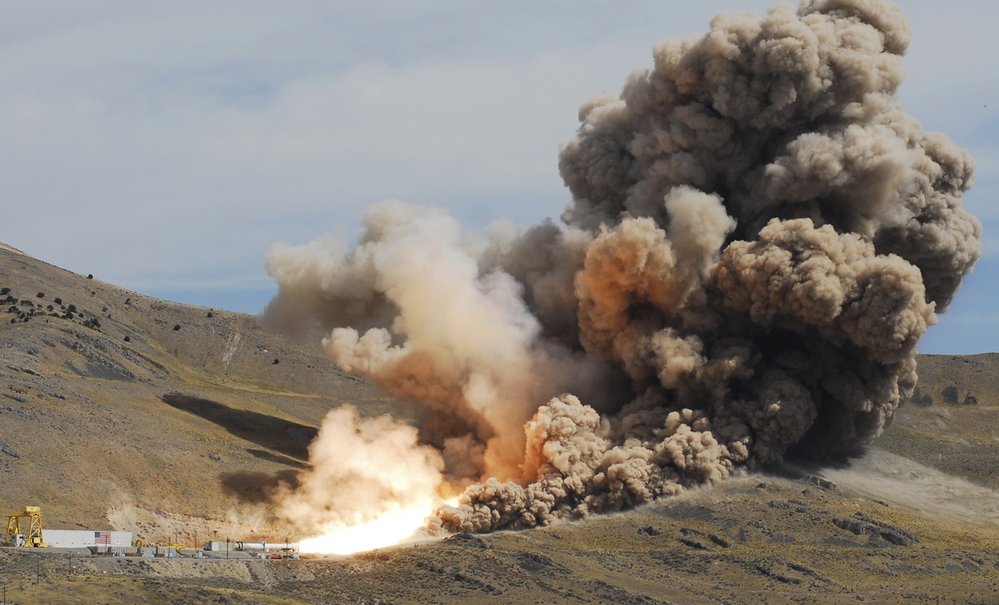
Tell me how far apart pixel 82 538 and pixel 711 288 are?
37.9m

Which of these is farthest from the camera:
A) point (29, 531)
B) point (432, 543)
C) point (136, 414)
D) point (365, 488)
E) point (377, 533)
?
point (136, 414)

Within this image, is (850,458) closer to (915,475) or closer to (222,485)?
(915,475)

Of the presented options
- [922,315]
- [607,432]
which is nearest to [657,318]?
[607,432]

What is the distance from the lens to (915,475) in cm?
9944

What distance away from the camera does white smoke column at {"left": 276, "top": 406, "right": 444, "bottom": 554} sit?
85.1 metres

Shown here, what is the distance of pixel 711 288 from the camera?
309 ft

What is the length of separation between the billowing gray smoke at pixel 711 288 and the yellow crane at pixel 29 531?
80.9ft

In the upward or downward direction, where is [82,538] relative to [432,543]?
downward

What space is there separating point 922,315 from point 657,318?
1456 centimetres

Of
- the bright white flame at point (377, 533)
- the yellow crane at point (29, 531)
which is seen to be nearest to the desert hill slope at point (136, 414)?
the yellow crane at point (29, 531)

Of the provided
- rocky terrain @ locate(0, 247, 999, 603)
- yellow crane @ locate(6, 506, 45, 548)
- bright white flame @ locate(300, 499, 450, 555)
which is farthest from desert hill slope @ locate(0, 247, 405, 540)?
bright white flame @ locate(300, 499, 450, 555)

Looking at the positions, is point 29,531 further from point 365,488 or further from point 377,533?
point 365,488

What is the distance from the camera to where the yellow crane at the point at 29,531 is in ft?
237


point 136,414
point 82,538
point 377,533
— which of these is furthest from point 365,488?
point 82,538
